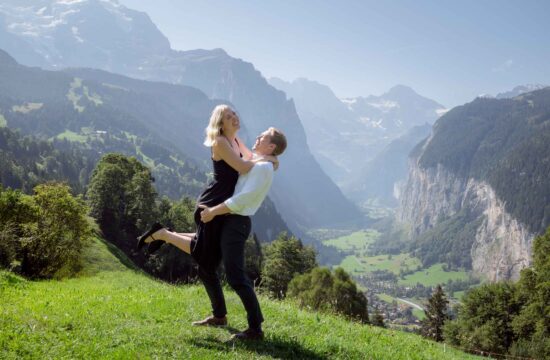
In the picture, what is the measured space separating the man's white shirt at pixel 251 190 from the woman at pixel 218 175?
172 mm

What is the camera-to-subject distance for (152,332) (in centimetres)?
782

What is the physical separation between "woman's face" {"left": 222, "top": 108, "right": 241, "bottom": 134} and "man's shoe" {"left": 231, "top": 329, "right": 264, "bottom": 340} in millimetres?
3773

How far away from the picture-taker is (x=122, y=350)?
22.2 feet

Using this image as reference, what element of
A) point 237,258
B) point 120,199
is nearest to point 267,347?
point 237,258

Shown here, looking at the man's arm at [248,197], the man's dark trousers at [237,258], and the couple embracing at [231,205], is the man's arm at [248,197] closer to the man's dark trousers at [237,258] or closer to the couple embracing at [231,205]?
the couple embracing at [231,205]

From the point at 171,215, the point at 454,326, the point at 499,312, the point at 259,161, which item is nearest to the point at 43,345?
the point at 259,161

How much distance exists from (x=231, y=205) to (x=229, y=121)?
5.61ft

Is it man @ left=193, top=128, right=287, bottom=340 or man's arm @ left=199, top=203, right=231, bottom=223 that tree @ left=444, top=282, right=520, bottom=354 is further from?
man's arm @ left=199, top=203, right=231, bottom=223

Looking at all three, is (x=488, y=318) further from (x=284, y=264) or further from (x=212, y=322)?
(x=212, y=322)

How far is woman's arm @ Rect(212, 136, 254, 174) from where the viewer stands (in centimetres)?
794

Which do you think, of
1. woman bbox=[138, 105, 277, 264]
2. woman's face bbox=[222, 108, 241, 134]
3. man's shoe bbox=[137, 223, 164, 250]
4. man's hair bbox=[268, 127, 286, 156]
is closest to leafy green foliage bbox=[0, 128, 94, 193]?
man's shoe bbox=[137, 223, 164, 250]

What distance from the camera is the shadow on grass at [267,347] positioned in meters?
7.53

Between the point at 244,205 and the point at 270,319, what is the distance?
355 cm

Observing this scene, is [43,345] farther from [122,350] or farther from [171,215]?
[171,215]
